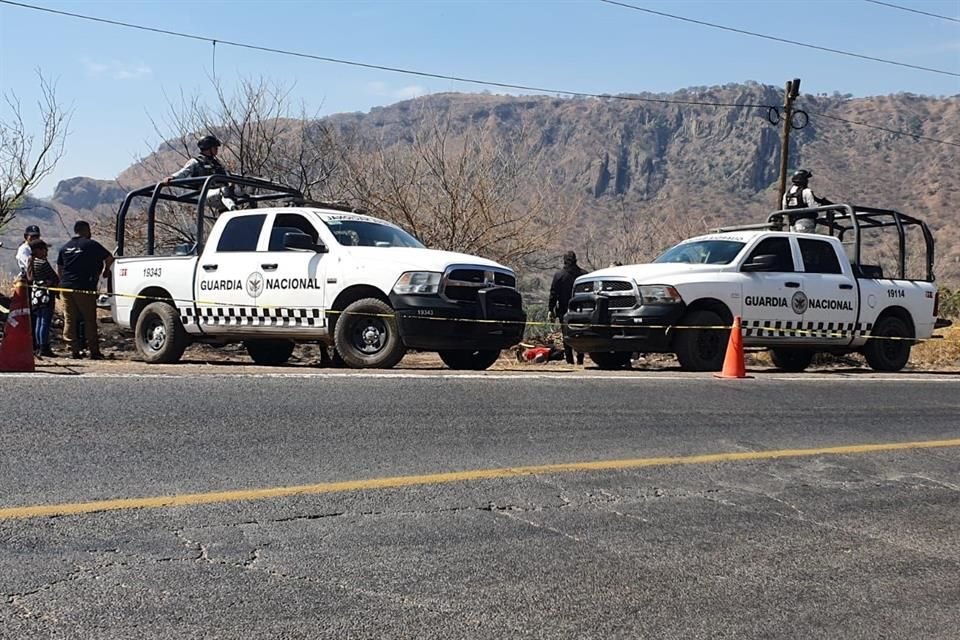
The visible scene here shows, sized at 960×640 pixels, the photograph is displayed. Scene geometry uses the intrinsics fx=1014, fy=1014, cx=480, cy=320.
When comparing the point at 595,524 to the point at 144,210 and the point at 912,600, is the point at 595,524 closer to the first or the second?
the point at 912,600

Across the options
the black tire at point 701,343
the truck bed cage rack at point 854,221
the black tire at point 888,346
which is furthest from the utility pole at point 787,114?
the black tire at point 701,343

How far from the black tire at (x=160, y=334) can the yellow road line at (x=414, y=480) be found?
7.98m

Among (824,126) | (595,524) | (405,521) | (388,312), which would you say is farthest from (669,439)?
(824,126)

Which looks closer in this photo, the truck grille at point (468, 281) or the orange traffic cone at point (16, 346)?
the orange traffic cone at point (16, 346)

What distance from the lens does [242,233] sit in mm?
13188

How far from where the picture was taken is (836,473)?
7.33 meters

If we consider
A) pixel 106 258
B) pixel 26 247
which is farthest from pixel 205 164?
pixel 26 247

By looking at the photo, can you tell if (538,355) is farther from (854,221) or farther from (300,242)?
(300,242)

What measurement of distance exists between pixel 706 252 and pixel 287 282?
6090 mm

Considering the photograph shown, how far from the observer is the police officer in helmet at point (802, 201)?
16.9 metres

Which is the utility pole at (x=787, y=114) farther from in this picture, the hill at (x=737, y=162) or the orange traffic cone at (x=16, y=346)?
the hill at (x=737, y=162)

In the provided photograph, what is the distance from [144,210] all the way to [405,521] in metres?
22.0

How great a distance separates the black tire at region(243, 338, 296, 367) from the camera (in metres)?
14.7

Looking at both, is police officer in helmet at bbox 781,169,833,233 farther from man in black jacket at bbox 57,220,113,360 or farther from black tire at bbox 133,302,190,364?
man in black jacket at bbox 57,220,113,360
